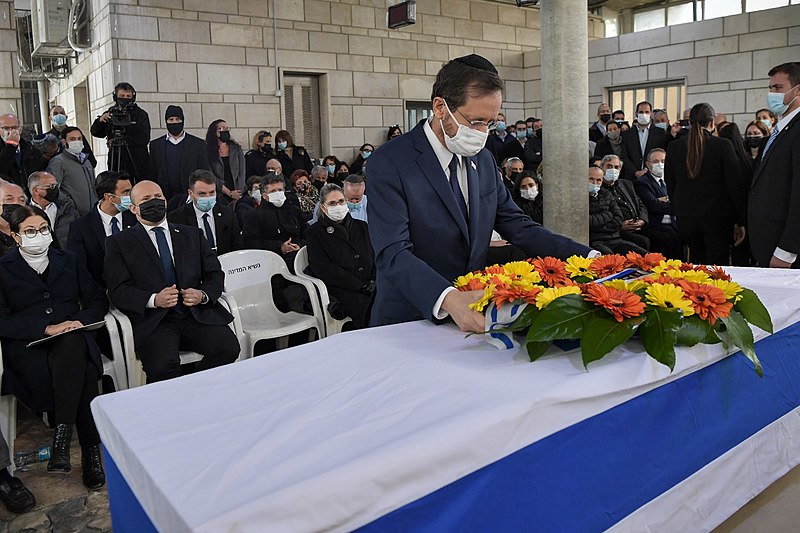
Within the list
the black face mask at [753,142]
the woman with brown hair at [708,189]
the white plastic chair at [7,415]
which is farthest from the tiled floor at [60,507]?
the black face mask at [753,142]

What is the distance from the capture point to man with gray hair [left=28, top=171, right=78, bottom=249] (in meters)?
5.29

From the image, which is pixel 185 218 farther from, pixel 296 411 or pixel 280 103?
pixel 280 103

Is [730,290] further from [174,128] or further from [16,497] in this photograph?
[174,128]

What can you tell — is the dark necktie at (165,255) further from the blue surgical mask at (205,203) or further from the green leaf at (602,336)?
the green leaf at (602,336)

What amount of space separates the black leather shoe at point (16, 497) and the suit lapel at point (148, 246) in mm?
1385

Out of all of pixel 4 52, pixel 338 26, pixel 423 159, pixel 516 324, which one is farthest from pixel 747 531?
pixel 338 26

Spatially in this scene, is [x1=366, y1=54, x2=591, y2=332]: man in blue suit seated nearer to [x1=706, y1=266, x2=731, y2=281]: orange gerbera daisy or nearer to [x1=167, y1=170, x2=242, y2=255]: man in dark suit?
[x1=706, y1=266, x2=731, y2=281]: orange gerbera daisy

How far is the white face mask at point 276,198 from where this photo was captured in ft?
20.4

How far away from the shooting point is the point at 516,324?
1655 millimetres

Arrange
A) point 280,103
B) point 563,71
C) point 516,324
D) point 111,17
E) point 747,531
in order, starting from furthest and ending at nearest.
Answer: point 280,103 → point 111,17 → point 563,71 → point 747,531 → point 516,324

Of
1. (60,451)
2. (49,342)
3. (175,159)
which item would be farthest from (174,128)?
(60,451)

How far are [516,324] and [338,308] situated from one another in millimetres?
3200

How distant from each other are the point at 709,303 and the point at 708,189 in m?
4.20

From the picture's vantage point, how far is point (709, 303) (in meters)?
1.63
